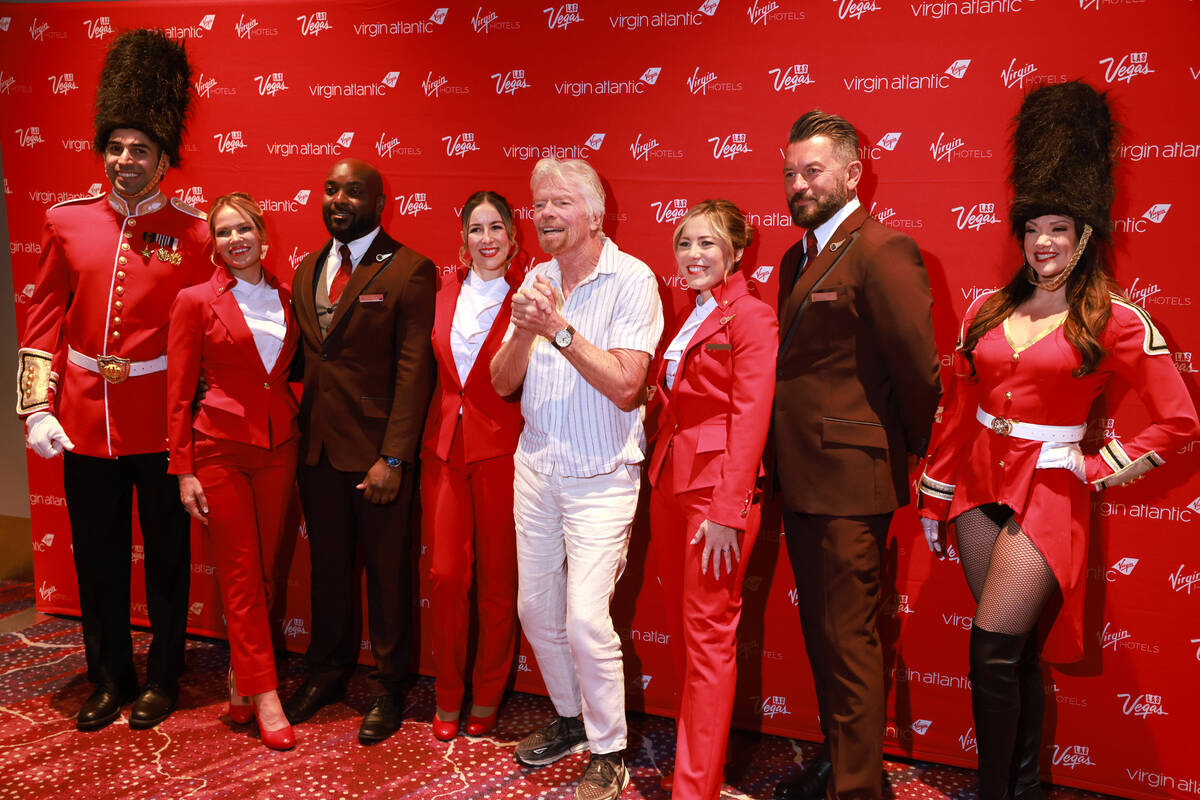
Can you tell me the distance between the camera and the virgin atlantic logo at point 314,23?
3.77 meters

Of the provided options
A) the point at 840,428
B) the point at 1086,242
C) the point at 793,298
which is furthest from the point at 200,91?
the point at 1086,242

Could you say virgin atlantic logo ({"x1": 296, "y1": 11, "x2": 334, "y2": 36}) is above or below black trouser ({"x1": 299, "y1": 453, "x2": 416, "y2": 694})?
above

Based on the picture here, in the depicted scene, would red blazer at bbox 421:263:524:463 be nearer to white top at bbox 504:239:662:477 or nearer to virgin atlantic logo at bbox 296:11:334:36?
white top at bbox 504:239:662:477

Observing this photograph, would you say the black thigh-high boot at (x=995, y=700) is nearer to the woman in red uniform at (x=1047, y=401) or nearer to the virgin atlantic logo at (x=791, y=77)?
the woman in red uniform at (x=1047, y=401)

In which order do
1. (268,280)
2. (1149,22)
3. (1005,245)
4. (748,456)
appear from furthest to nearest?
1. (268,280)
2. (1005,245)
3. (1149,22)
4. (748,456)

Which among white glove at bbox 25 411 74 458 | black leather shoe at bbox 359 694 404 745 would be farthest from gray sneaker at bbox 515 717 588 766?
white glove at bbox 25 411 74 458

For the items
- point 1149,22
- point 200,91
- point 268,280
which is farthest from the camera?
point 200,91

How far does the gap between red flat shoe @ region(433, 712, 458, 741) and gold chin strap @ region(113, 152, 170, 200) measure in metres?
2.31

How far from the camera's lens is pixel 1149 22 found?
112 inches

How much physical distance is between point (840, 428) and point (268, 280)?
2168 mm

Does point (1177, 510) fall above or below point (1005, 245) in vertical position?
below

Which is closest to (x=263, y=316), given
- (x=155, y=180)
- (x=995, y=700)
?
(x=155, y=180)

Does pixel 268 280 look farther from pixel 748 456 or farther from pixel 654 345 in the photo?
pixel 748 456

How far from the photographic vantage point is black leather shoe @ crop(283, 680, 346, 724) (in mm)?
3527
